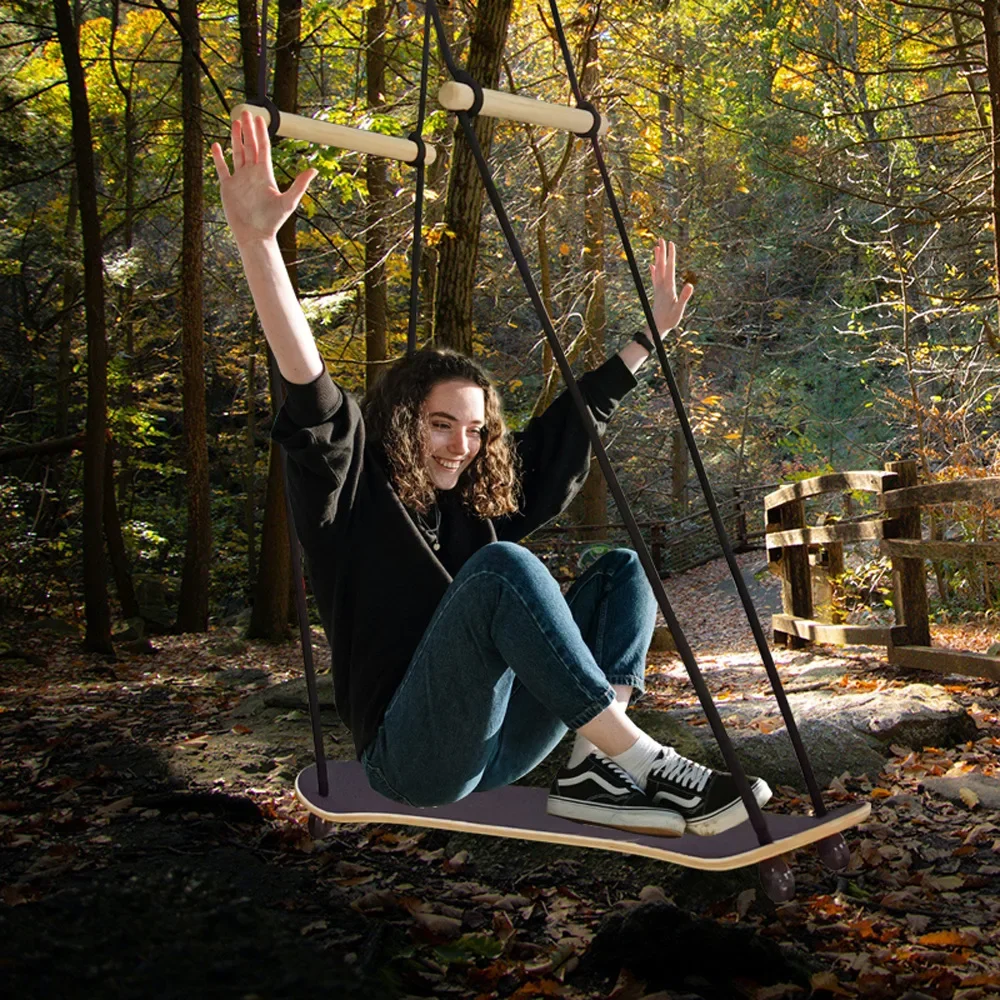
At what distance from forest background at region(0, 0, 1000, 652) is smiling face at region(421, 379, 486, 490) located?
2642 mm

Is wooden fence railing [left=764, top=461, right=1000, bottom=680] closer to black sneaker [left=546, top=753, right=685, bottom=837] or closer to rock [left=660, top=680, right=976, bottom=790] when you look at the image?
rock [left=660, top=680, right=976, bottom=790]

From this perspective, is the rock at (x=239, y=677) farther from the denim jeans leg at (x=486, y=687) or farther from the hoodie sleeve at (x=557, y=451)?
the denim jeans leg at (x=486, y=687)

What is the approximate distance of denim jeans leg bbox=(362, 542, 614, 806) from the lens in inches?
85.0

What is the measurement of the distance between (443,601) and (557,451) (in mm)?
745

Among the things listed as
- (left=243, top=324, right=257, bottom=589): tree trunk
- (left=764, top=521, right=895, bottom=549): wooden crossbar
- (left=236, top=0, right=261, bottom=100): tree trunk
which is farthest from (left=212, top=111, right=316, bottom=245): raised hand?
(left=243, top=324, right=257, bottom=589): tree trunk

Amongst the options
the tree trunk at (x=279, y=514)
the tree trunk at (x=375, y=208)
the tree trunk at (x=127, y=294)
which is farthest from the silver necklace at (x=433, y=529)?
the tree trunk at (x=127, y=294)

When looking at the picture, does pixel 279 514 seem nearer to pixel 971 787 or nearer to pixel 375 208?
pixel 375 208

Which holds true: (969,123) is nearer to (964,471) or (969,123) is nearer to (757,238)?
(964,471)

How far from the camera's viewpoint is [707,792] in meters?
2.23

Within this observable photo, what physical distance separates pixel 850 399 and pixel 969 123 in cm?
785

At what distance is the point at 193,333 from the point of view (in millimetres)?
9477

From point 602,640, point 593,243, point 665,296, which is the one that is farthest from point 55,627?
point 602,640

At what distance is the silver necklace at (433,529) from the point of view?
8.36ft

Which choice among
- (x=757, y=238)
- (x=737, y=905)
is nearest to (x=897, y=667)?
(x=737, y=905)
